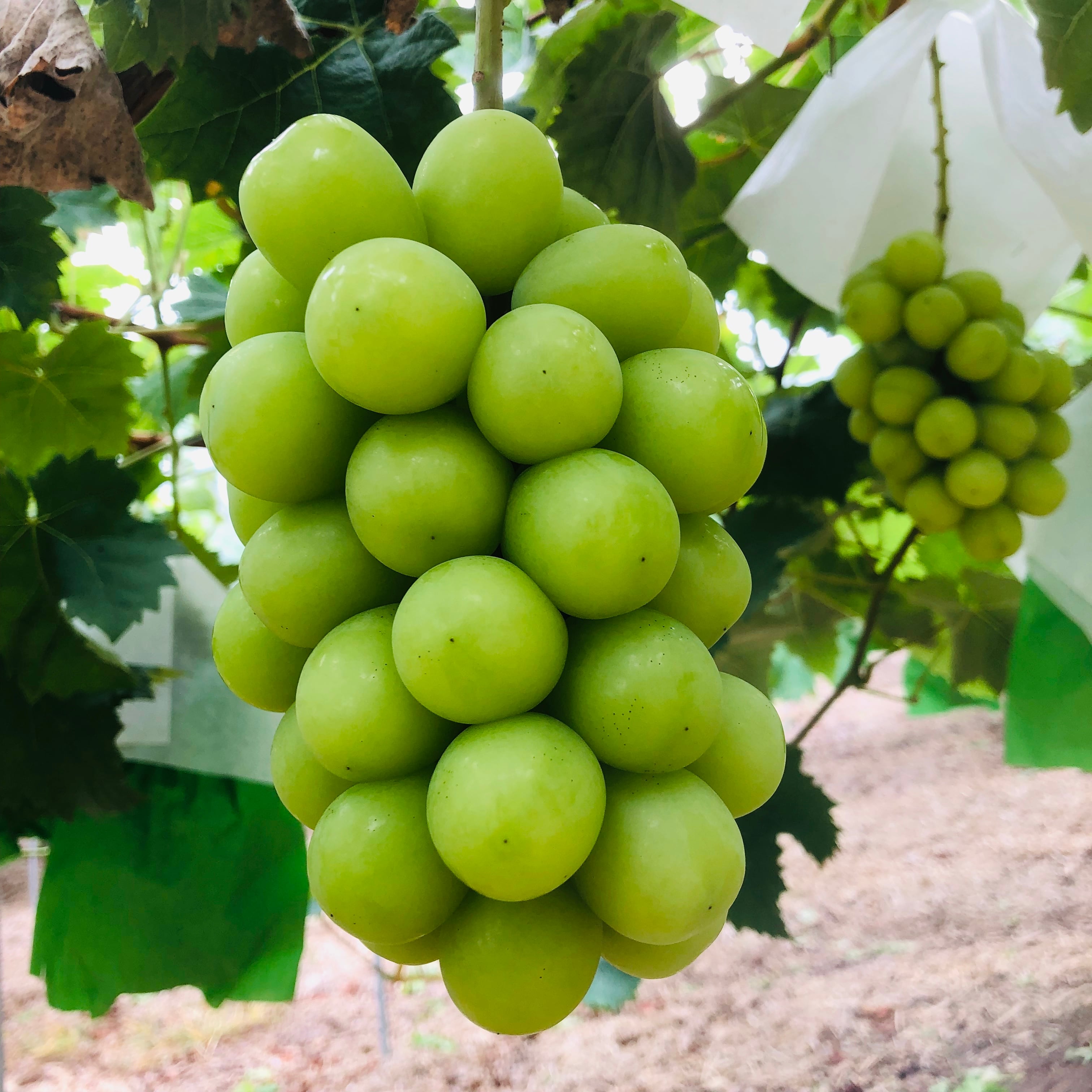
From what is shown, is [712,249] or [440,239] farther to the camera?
[712,249]

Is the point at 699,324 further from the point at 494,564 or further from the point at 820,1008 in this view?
the point at 820,1008

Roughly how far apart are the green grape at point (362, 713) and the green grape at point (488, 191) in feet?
0.50

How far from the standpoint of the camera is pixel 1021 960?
98 cm

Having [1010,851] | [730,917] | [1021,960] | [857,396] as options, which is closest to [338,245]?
[857,396]

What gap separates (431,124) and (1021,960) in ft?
3.41

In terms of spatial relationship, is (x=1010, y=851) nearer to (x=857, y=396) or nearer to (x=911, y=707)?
(x=911, y=707)

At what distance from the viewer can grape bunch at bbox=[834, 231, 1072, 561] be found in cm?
71

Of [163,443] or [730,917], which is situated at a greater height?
[163,443]

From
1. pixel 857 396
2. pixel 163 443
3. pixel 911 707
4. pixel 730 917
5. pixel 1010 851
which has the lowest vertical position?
pixel 1010 851

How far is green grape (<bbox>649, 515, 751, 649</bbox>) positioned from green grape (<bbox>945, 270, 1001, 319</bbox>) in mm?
509

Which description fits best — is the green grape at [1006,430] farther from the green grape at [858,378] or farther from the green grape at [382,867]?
the green grape at [382,867]

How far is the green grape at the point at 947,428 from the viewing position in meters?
0.71

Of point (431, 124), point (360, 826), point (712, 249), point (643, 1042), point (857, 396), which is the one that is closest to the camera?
point (360, 826)

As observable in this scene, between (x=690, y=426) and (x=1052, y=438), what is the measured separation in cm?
56
